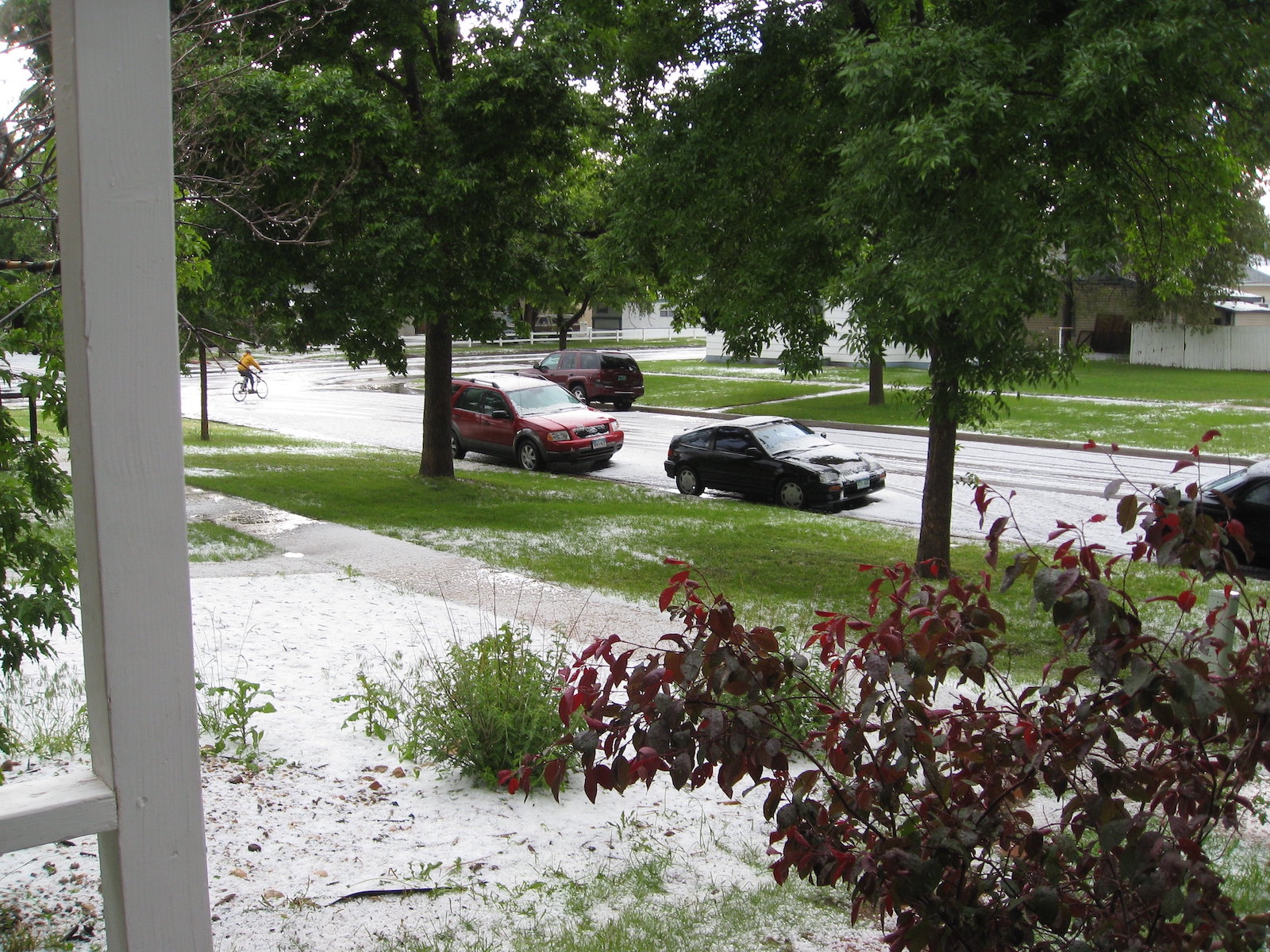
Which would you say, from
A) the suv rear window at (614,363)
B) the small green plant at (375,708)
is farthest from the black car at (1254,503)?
the suv rear window at (614,363)

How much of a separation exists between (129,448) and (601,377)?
32.5 metres

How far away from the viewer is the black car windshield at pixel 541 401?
22.7m

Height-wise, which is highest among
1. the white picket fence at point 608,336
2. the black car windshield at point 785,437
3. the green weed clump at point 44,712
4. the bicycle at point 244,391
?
the white picket fence at point 608,336

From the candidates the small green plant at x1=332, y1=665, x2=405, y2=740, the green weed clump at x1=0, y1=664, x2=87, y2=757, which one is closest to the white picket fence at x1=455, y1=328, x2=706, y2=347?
the green weed clump at x1=0, y1=664, x2=87, y2=757

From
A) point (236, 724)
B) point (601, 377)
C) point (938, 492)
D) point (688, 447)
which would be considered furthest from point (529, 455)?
point (236, 724)

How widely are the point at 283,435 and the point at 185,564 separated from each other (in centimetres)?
2615

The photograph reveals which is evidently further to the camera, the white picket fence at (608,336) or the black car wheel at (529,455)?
the white picket fence at (608,336)

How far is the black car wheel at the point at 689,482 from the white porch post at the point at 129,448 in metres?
16.7

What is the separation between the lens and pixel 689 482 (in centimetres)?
1902

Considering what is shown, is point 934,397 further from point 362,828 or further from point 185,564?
point 185,564

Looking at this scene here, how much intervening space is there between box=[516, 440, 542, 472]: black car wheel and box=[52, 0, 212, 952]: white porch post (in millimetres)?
19516

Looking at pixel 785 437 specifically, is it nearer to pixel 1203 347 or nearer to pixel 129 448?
pixel 129 448

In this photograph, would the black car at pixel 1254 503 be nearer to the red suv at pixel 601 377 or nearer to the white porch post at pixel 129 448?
the white porch post at pixel 129 448

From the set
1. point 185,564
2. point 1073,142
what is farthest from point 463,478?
point 185,564
